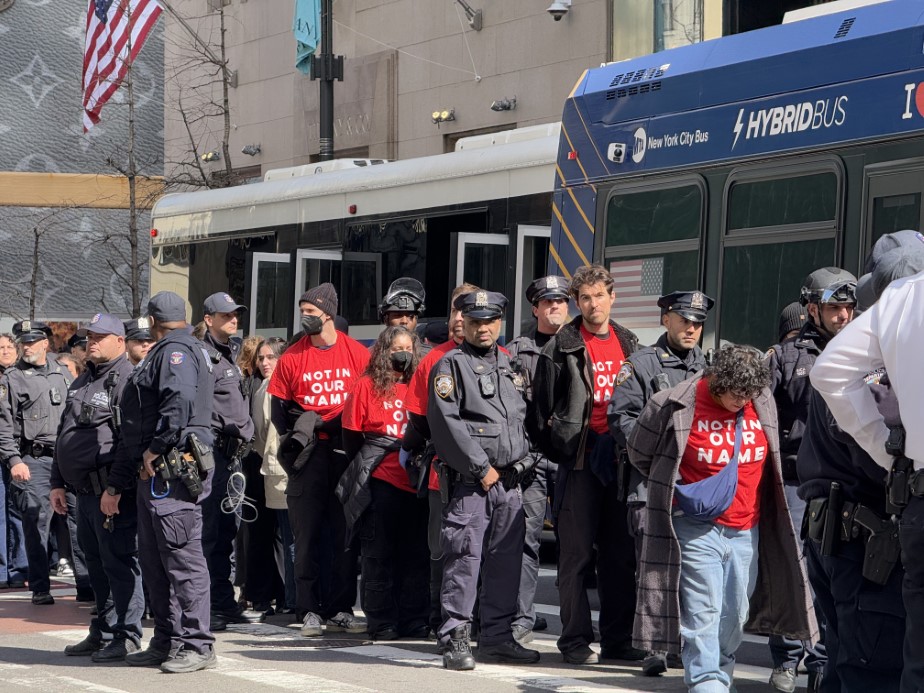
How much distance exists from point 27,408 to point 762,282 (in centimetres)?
589

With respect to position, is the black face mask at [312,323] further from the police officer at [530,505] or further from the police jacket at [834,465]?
the police jacket at [834,465]

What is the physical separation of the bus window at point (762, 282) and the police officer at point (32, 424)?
522cm

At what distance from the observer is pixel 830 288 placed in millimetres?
7359

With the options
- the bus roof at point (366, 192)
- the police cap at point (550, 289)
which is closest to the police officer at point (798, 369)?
the police cap at point (550, 289)

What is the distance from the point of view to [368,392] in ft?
29.9

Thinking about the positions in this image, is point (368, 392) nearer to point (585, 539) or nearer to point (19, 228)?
point (585, 539)

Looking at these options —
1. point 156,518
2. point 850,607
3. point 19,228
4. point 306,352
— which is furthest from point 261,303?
point 19,228

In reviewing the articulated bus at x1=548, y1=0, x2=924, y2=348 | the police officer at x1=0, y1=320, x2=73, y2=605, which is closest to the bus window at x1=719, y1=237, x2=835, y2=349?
the articulated bus at x1=548, y1=0, x2=924, y2=348

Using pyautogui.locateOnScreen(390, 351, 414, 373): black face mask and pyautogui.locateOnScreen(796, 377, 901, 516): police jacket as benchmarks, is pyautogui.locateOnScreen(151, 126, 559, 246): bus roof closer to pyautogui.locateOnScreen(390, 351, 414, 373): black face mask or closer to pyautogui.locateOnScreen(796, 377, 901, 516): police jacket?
pyautogui.locateOnScreen(390, 351, 414, 373): black face mask

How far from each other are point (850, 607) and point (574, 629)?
2.84 m

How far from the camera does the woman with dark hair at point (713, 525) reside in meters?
6.76

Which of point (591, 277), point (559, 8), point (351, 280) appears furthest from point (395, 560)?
point (559, 8)

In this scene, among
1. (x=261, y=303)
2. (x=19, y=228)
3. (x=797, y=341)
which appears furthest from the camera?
(x=19, y=228)

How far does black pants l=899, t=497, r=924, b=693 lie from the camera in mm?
4809
